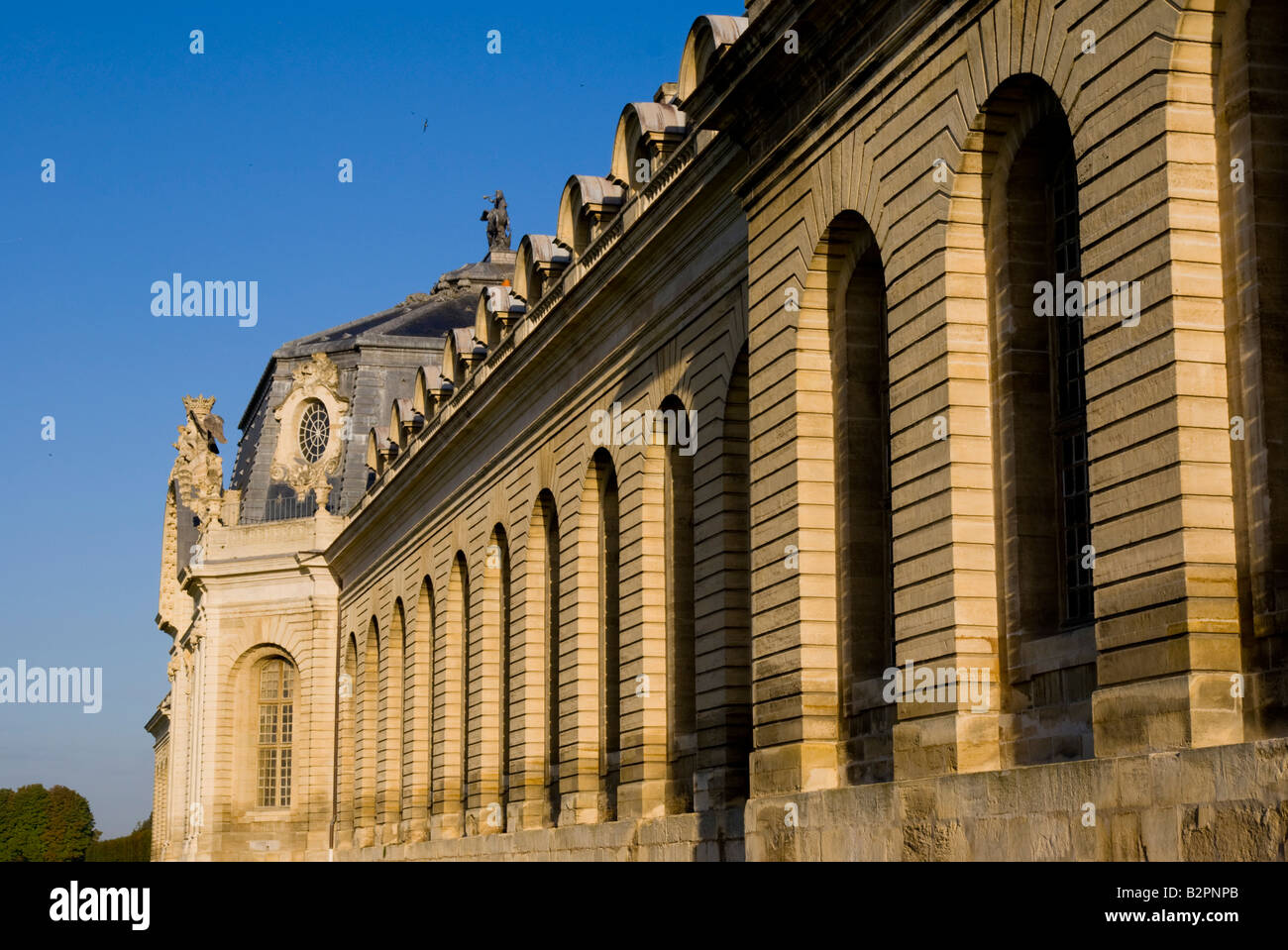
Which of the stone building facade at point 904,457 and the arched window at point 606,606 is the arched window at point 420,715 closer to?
the stone building facade at point 904,457

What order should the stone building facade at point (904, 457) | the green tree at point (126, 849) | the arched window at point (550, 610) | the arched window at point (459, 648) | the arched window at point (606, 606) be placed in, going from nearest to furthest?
the stone building facade at point (904, 457)
the arched window at point (606, 606)
the arched window at point (550, 610)
the arched window at point (459, 648)
the green tree at point (126, 849)

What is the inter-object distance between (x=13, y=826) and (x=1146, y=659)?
15836 centimetres

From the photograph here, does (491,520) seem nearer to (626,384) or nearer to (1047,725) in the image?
(626,384)

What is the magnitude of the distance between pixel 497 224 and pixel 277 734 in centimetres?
2573

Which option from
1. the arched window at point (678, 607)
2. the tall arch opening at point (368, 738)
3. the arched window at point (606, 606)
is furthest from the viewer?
the tall arch opening at point (368, 738)

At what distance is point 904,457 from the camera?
21266 mm

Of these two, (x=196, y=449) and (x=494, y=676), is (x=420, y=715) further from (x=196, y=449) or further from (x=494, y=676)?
(x=196, y=449)

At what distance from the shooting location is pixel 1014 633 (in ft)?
64.9

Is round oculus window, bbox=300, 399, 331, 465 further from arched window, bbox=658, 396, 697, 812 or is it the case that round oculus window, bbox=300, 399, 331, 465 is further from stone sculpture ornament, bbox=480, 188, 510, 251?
arched window, bbox=658, 396, 697, 812

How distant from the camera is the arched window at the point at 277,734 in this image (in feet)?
217

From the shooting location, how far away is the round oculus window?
6894cm

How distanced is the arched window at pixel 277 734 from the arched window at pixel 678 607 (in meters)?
36.3

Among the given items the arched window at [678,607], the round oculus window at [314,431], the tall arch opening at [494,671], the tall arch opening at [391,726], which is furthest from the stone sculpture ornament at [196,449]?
the arched window at [678,607]

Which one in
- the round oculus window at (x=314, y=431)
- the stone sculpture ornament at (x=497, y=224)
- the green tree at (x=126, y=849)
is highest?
the stone sculpture ornament at (x=497, y=224)
